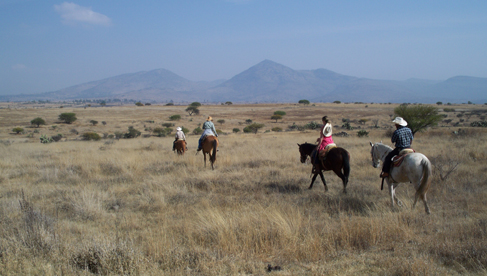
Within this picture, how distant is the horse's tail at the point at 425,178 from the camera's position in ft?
19.0

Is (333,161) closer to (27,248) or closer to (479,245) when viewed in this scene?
(479,245)

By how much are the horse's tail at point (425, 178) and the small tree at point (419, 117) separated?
18.2 meters

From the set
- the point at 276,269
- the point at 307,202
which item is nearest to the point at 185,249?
the point at 276,269

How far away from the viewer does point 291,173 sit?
1025 cm

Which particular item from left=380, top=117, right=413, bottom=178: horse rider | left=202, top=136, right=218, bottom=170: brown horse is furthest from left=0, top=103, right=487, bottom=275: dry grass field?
left=202, top=136, right=218, bottom=170: brown horse

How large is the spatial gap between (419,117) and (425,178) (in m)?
19.7

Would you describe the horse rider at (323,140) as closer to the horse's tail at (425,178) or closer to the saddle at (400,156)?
the saddle at (400,156)

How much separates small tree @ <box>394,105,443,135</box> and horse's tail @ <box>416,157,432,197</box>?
18204mm

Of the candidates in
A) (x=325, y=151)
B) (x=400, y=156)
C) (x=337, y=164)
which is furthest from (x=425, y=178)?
(x=325, y=151)

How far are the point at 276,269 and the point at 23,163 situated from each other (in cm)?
1348

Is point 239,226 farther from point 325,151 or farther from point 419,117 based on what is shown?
point 419,117

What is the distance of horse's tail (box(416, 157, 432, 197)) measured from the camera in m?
5.80

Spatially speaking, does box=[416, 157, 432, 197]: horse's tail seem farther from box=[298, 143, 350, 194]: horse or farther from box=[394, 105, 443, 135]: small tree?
box=[394, 105, 443, 135]: small tree

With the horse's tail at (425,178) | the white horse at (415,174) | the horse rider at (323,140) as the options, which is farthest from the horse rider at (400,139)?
the horse rider at (323,140)
